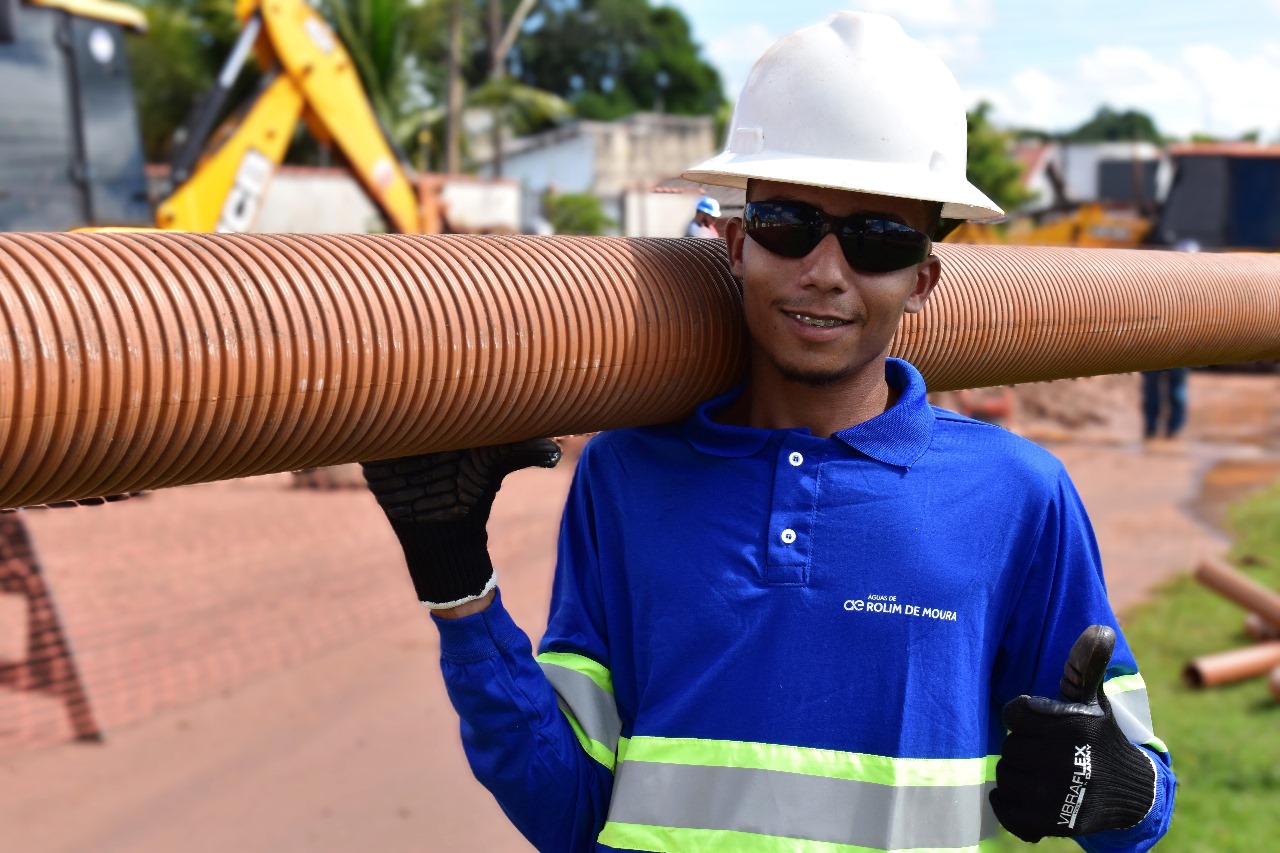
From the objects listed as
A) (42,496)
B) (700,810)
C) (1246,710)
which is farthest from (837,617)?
(1246,710)

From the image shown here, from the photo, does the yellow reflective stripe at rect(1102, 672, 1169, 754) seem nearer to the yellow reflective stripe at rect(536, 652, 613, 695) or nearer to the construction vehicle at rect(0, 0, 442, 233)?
the yellow reflective stripe at rect(536, 652, 613, 695)

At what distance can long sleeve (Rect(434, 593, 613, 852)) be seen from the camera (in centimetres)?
169

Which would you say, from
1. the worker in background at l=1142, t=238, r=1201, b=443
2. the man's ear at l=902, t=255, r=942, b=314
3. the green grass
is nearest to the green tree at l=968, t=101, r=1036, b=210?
the worker in background at l=1142, t=238, r=1201, b=443

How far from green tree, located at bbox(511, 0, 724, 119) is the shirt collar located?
51.9m

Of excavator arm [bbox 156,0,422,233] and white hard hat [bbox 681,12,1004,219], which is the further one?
excavator arm [bbox 156,0,422,233]

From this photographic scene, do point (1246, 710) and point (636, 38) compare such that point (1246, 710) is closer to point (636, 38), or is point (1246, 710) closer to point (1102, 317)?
point (1102, 317)

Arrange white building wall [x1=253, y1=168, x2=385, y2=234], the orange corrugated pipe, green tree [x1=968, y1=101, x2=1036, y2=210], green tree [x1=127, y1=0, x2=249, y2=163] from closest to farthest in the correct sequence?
the orange corrugated pipe, white building wall [x1=253, y1=168, x2=385, y2=234], green tree [x1=127, y1=0, x2=249, y2=163], green tree [x1=968, y1=101, x2=1036, y2=210]

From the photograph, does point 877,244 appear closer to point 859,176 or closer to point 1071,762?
point 859,176

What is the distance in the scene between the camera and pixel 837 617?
1.63 meters

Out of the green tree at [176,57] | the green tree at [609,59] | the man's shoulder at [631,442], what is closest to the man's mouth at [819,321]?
the man's shoulder at [631,442]

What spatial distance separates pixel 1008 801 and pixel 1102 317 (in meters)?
0.95

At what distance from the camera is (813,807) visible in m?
1.63

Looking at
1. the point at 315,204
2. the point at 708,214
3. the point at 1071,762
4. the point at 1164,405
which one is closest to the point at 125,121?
the point at 708,214

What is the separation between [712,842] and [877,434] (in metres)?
0.56
